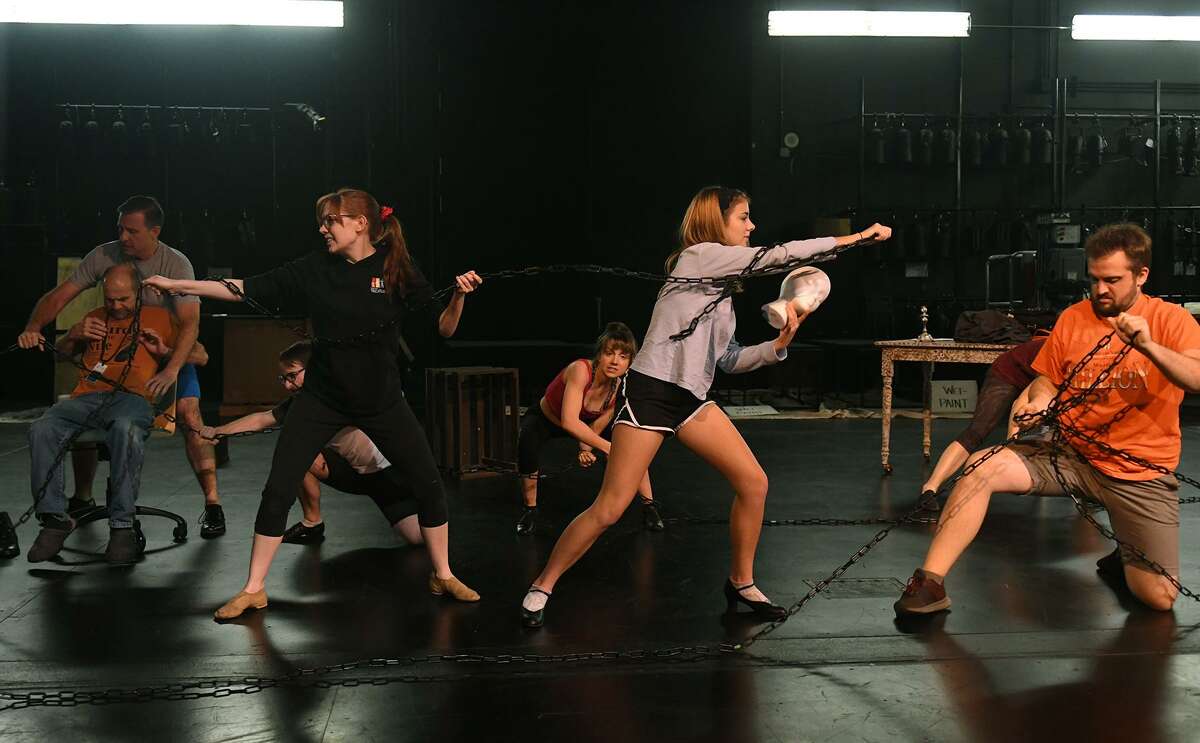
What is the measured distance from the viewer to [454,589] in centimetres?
439

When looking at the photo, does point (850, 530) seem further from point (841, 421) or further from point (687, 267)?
point (841, 421)

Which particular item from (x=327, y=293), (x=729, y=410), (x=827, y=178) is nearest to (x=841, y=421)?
(x=729, y=410)

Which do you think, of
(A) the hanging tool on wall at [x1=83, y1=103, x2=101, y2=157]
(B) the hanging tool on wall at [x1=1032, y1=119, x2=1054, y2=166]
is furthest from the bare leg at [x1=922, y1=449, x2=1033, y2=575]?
(A) the hanging tool on wall at [x1=83, y1=103, x2=101, y2=157]

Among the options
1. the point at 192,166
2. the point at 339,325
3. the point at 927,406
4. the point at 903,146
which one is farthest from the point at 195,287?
the point at 903,146

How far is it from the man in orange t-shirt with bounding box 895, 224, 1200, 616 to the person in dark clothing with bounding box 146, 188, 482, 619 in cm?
179

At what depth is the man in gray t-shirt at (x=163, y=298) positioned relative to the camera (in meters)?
5.55

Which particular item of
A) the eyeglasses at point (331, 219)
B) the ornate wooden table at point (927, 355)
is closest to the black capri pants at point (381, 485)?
the eyeglasses at point (331, 219)

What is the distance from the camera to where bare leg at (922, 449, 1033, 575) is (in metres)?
4.06

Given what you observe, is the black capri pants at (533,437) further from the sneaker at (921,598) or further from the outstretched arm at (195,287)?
the sneaker at (921,598)

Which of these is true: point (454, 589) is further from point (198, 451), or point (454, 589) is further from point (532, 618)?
point (198, 451)

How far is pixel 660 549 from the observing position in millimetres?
5281

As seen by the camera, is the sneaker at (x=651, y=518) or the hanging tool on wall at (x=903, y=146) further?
the hanging tool on wall at (x=903, y=146)

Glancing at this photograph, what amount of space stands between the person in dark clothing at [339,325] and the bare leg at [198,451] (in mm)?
1619

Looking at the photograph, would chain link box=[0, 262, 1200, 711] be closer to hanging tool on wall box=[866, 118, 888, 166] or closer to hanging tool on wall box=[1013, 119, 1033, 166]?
hanging tool on wall box=[866, 118, 888, 166]
